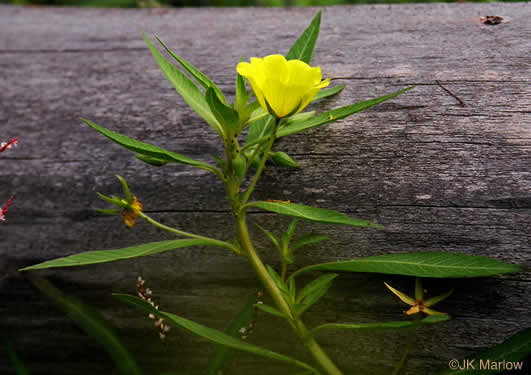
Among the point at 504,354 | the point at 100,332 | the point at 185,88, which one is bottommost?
the point at 100,332

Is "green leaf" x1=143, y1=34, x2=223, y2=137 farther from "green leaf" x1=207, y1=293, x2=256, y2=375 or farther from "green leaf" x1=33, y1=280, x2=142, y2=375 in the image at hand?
"green leaf" x1=33, y1=280, x2=142, y2=375

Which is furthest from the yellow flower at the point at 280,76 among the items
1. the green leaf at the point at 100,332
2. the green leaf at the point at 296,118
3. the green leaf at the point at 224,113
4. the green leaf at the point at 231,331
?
the green leaf at the point at 100,332

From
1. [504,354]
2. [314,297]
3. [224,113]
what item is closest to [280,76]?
[224,113]

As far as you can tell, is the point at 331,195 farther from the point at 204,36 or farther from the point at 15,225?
the point at 15,225

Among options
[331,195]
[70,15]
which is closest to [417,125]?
[331,195]

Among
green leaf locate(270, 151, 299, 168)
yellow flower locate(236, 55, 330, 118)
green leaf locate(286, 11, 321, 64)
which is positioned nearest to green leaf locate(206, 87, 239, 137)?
yellow flower locate(236, 55, 330, 118)

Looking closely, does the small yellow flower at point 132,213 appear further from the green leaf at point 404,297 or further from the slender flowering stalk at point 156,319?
the green leaf at point 404,297

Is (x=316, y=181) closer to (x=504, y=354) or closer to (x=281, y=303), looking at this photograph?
(x=281, y=303)
